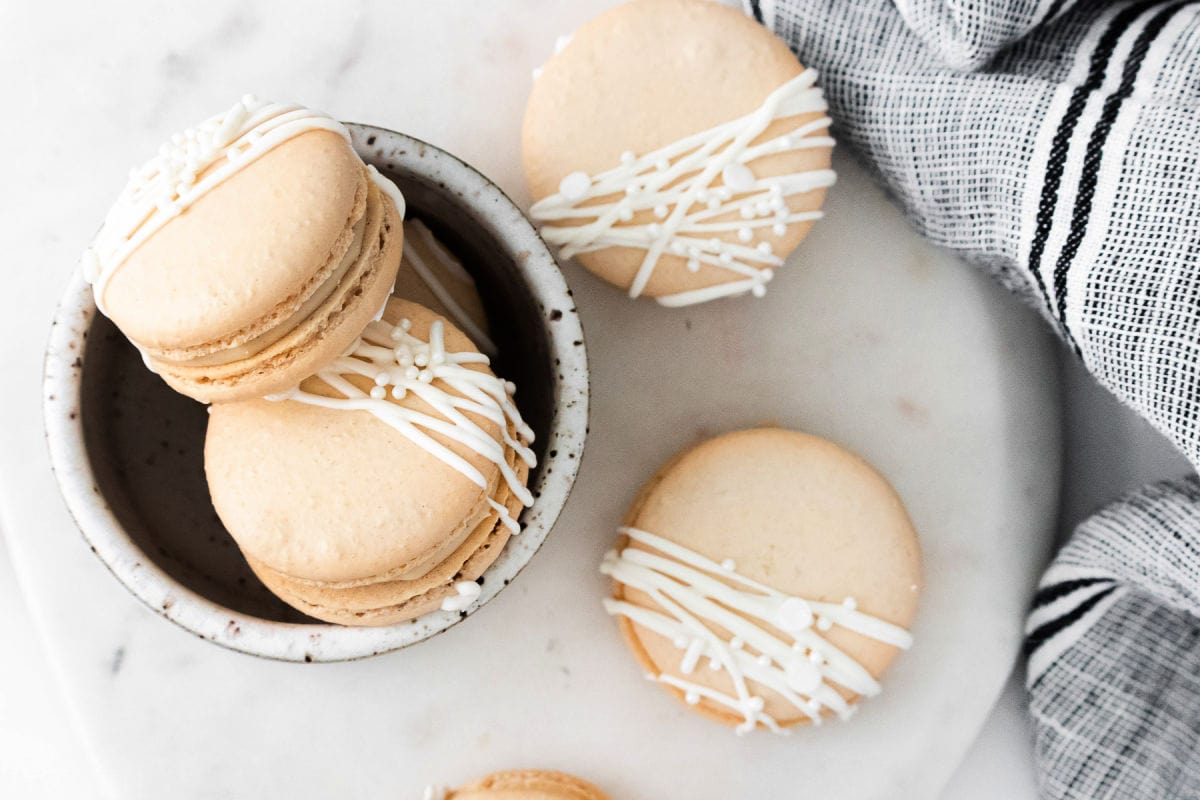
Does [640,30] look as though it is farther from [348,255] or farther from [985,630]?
[985,630]

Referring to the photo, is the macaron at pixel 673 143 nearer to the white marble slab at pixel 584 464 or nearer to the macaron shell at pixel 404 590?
the white marble slab at pixel 584 464

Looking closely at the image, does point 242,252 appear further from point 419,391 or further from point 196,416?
point 196,416

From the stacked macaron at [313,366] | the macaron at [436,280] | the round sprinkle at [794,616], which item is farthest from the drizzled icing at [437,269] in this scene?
the round sprinkle at [794,616]

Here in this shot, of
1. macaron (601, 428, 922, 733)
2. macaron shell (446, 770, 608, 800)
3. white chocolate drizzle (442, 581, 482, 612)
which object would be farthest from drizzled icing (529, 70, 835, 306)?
macaron shell (446, 770, 608, 800)

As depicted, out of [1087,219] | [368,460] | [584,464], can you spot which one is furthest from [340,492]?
[1087,219]

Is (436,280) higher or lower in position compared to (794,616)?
higher
